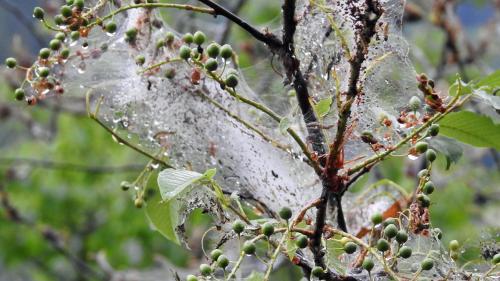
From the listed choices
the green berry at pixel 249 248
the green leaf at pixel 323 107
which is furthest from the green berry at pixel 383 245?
the green leaf at pixel 323 107

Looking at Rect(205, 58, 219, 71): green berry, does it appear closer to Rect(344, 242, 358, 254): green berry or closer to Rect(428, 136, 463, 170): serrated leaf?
Rect(344, 242, 358, 254): green berry

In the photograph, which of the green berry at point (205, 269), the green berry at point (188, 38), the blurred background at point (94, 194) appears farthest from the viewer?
the blurred background at point (94, 194)

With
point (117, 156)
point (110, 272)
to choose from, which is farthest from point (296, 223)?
point (117, 156)

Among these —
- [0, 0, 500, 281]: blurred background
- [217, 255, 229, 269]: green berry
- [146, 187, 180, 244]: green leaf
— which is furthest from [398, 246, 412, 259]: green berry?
[0, 0, 500, 281]: blurred background

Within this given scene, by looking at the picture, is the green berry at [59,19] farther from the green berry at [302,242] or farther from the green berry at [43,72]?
the green berry at [302,242]

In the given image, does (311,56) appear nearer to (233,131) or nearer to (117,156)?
(233,131)

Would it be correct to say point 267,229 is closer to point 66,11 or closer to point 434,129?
point 434,129

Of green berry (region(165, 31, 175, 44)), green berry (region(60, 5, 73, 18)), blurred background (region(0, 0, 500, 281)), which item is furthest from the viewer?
blurred background (region(0, 0, 500, 281))
